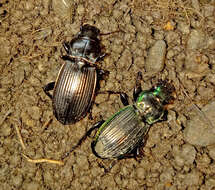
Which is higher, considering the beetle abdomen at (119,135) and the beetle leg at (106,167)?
the beetle abdomen at (119,135)

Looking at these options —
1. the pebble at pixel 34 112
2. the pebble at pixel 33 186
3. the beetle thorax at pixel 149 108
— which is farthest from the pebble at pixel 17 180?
the beetle thorax at pixel 149 108

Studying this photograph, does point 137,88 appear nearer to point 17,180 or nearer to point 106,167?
point 106,167

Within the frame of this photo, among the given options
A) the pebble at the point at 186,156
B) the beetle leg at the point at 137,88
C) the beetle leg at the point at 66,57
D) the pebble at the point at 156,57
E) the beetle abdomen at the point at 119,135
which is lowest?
the pebble at the point at 186,156

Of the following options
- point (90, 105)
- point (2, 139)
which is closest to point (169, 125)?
point (90, 105)

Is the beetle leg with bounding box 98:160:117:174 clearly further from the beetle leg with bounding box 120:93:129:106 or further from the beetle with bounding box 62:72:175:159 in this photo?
the beetle leg with bounding box 120:93:129:106

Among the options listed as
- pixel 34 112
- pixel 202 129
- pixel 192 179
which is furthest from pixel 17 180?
pixel 202 129

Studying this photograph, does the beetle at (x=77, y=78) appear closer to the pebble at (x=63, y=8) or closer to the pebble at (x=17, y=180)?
the pebble at (x=63, y=8)

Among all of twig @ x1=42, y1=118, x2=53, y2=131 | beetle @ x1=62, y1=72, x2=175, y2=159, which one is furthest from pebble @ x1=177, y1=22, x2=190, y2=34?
twig @ x1=42, y1=118, x2=53, y2=131
